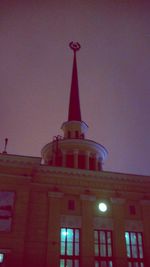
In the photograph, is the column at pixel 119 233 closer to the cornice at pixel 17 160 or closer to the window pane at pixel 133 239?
the window pane at pixel 133 239

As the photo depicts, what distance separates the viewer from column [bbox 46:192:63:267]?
2100cm

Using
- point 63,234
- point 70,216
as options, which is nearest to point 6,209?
point 63,234

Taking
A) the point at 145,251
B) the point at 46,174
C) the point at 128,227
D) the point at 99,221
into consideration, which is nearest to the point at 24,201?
the point at 46,174

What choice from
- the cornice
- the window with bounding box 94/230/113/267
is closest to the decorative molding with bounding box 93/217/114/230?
the window with bounding box 94/230/113/267

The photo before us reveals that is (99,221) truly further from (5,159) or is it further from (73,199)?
(5,159)

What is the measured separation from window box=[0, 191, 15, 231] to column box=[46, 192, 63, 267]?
123 inches

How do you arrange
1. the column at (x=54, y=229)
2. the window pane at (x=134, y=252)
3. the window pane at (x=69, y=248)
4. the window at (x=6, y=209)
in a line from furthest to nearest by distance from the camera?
the window pane at (x=134, y=252) < the window pane at (x=69, y=248) < the column at (x=54, y=229) < the window at (x=6, y=209)

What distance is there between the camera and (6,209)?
21.5m

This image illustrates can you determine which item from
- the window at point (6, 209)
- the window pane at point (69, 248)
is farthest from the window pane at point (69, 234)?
the window at point (6, 209)

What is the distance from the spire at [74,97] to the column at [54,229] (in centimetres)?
1471

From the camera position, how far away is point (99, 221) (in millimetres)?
23547

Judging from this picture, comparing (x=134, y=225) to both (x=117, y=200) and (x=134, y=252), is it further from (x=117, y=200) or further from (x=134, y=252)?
(x=117, y=200)

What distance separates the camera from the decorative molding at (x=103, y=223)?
76.6ft

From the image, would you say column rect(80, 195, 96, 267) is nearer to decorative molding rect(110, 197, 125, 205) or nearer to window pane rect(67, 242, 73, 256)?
window pane rect(67, 242, 73, 256)
